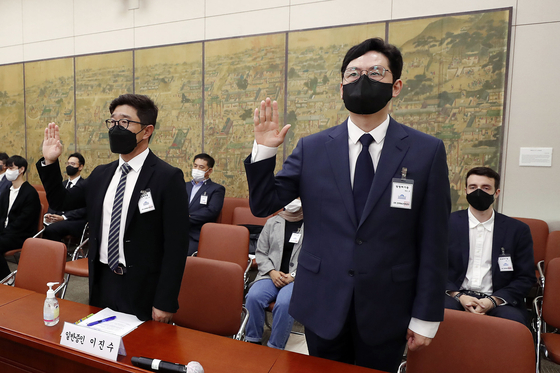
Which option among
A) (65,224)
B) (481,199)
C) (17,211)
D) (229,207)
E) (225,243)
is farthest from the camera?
(229,207)

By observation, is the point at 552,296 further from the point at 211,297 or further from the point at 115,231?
the point at 115,231

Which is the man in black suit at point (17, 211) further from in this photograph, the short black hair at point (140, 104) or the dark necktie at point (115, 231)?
the short black hair at point (140, 104)

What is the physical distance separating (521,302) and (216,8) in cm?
519

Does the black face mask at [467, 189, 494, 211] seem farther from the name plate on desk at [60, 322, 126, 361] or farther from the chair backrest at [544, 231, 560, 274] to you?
the name plate on desk at [60, 322, 126, 361]

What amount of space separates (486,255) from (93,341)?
8.66ft

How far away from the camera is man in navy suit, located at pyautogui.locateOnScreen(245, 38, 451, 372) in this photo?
4.06 feet

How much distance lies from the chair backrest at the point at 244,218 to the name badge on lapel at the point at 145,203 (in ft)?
8.50

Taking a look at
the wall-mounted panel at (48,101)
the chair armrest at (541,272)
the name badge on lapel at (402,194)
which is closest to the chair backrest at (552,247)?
the chair armrest at (541,272)

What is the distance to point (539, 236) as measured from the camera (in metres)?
3.63

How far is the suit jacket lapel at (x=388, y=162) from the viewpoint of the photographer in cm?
123

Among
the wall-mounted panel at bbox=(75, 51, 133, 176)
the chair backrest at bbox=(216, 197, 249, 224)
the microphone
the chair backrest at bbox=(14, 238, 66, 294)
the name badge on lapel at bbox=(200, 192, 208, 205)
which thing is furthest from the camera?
the wall-mounted panel at bbox=(75, 51, 133, 176)

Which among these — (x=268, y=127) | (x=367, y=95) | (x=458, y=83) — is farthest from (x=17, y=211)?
(x=458, y=83)

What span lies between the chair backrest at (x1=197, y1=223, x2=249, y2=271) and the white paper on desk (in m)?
1.41

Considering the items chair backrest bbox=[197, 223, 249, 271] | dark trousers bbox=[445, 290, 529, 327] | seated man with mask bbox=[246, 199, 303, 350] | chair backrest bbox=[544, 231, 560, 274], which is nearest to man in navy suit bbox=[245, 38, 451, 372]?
seated man with mask bbox=[246, 199, 303, 350]
